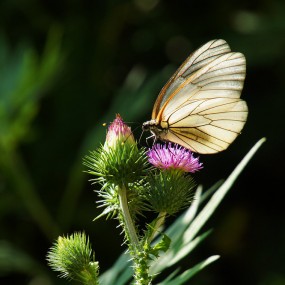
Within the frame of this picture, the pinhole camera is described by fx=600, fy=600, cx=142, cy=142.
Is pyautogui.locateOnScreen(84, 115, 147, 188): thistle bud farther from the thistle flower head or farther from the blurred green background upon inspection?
the blurred green background

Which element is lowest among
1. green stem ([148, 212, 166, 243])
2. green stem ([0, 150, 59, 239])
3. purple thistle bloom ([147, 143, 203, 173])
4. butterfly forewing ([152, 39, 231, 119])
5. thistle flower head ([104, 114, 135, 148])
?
green stem ([148, 212, 166, 243])

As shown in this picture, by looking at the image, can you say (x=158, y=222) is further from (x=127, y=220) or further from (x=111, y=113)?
(x=111, y=113)

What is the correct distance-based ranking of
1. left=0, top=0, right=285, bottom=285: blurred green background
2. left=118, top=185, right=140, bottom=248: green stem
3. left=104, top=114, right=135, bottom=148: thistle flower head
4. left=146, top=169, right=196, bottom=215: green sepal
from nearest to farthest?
left=118, top=185, right=140, bottom=248: green stem → left=146, top=169, right=196, bottom=215: green sepal → left=104, top=114, right=135, bottom=148: thistle flower head → left=0, top=0, right=285, bottom=285: blurred green background

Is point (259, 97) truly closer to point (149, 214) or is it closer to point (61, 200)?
point (149, 214)

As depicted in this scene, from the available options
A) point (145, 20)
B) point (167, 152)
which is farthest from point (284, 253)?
point (167, 152)

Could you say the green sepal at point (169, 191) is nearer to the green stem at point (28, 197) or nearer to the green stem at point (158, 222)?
the green stem at point (158, 222)

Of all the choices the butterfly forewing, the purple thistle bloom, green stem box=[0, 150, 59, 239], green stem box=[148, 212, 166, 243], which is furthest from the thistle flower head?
green stem box=[0, 150, 59, 239]
